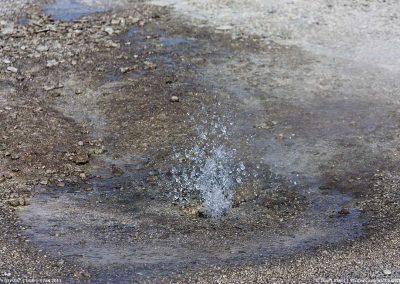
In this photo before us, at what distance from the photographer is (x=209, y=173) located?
5.31m

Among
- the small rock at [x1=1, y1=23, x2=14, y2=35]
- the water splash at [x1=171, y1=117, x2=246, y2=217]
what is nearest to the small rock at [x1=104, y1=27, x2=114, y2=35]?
the small rock at [x1=1, y1=23, x2=14, y2=35]

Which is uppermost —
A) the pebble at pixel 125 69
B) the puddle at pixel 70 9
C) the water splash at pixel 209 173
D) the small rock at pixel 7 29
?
the puddle at pixel 70 9

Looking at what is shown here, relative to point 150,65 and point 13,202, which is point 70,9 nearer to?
point 150,65

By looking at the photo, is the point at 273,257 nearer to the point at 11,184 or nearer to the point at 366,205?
the point at 366,205

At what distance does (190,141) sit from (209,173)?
1.58 ft

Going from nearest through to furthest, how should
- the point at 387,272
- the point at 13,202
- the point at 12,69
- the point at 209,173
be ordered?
the point at 387,272
the point at 13,202
the point at 209,173
the point at 12,69

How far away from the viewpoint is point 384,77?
693cm

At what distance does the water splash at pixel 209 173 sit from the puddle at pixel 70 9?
3448mm

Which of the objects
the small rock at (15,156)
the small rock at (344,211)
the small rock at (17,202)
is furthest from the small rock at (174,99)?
the small rock at (344,211)

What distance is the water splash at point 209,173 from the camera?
491 cm

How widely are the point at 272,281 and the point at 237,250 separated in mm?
400

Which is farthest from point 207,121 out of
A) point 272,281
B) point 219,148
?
point 272,281

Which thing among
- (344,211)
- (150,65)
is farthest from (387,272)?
(150,65)

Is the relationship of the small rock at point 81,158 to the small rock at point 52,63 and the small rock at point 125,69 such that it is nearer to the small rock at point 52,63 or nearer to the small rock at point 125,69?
the small rock at point 125,69
